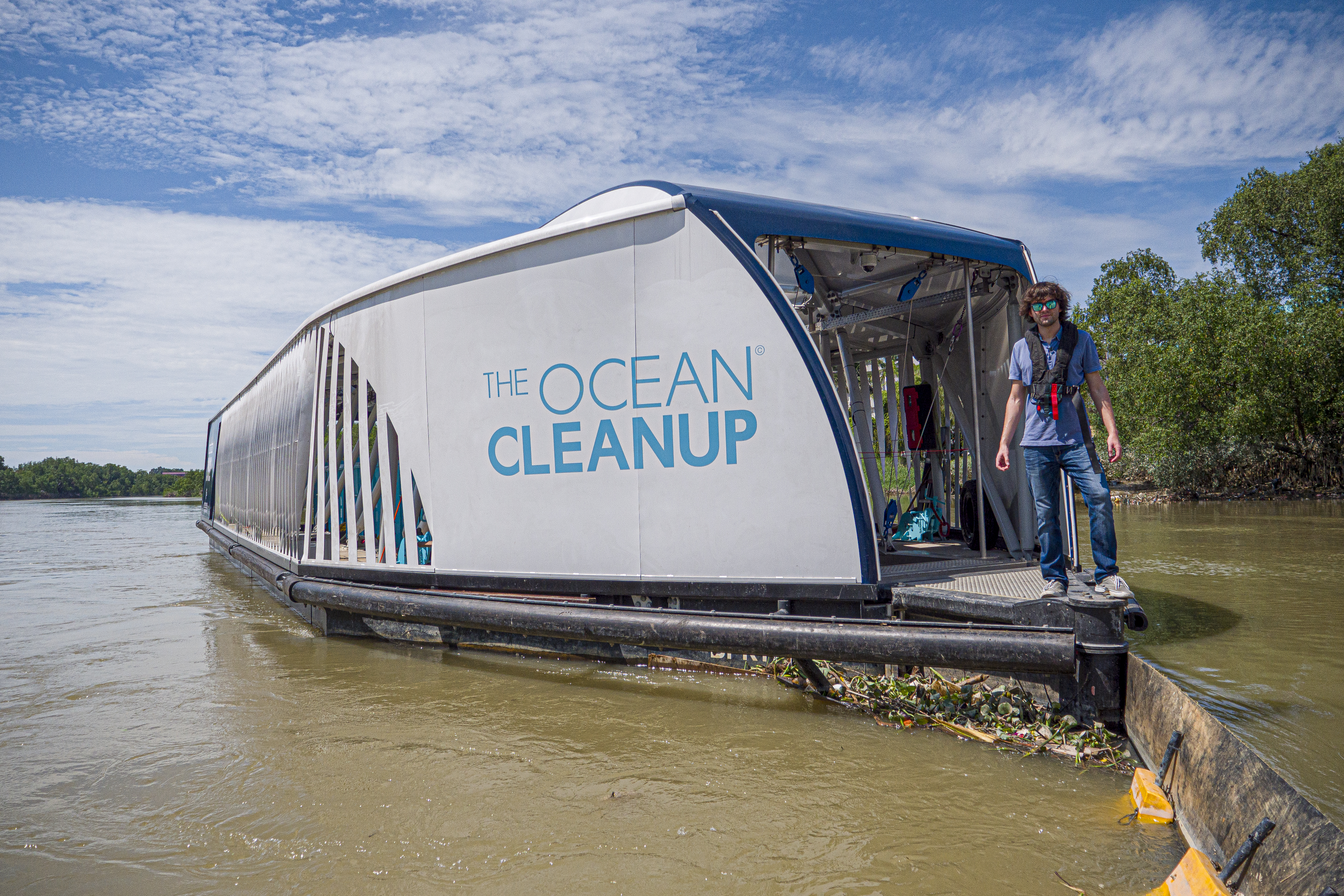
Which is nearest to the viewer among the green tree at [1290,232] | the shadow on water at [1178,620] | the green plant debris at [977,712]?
the green plant debris at [977,712]

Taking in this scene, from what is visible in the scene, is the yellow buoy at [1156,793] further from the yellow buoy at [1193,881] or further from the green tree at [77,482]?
the green tree at [77,482]

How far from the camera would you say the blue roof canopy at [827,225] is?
473 cm

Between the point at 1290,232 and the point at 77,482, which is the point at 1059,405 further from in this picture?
the point at 77,482

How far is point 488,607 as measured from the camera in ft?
18.0

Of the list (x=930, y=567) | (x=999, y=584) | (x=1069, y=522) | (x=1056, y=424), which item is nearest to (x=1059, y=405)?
(x=1056, y=424)

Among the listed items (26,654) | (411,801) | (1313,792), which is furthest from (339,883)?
(26,654)

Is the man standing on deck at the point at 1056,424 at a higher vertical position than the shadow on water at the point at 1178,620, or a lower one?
higher

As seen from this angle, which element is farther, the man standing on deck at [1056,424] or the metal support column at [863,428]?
the metal support column at [863,428]

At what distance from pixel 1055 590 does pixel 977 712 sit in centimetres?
79

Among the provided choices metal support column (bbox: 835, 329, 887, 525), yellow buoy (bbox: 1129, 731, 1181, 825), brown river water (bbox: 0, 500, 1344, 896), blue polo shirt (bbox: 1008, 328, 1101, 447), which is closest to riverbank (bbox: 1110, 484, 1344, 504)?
metal support column (bbox: 835, 329, 887, 525)

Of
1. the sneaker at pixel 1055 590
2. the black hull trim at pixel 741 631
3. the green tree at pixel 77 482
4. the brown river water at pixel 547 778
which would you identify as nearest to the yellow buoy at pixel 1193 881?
the brown river water at pixel 547 778

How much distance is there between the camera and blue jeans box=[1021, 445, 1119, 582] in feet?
13.0

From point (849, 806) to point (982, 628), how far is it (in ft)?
4.10

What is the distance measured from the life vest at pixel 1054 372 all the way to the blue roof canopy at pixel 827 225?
133cm
